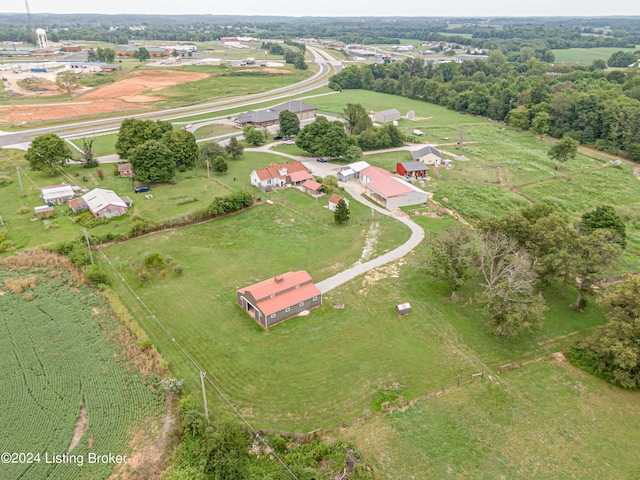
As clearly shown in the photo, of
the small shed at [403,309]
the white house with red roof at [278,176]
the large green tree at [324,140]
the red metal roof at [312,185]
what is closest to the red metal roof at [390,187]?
the red metal roof at [312,185]

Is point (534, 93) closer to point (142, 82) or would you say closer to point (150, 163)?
point (150, 163)

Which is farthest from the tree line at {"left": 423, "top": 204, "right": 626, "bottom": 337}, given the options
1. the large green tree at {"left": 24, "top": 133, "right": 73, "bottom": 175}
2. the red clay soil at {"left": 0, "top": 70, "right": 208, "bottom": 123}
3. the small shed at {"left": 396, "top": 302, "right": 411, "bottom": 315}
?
the red clay soil at {"left": 0, "top": 70, "right": 208, "bottom": 123}

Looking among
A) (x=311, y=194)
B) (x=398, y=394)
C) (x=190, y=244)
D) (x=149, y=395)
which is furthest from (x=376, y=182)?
(x=149, y=395)

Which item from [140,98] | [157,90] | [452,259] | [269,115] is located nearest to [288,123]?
[269,115]

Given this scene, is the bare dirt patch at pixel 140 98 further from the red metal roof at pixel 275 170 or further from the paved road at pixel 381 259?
the paved road at pixel 381 259

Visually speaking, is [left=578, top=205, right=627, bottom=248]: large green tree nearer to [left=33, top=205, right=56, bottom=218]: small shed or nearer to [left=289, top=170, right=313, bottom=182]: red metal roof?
[left=289, top=170, right=313, bottom=182]: red metal roof

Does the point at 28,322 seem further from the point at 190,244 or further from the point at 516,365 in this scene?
the point at 516,365
